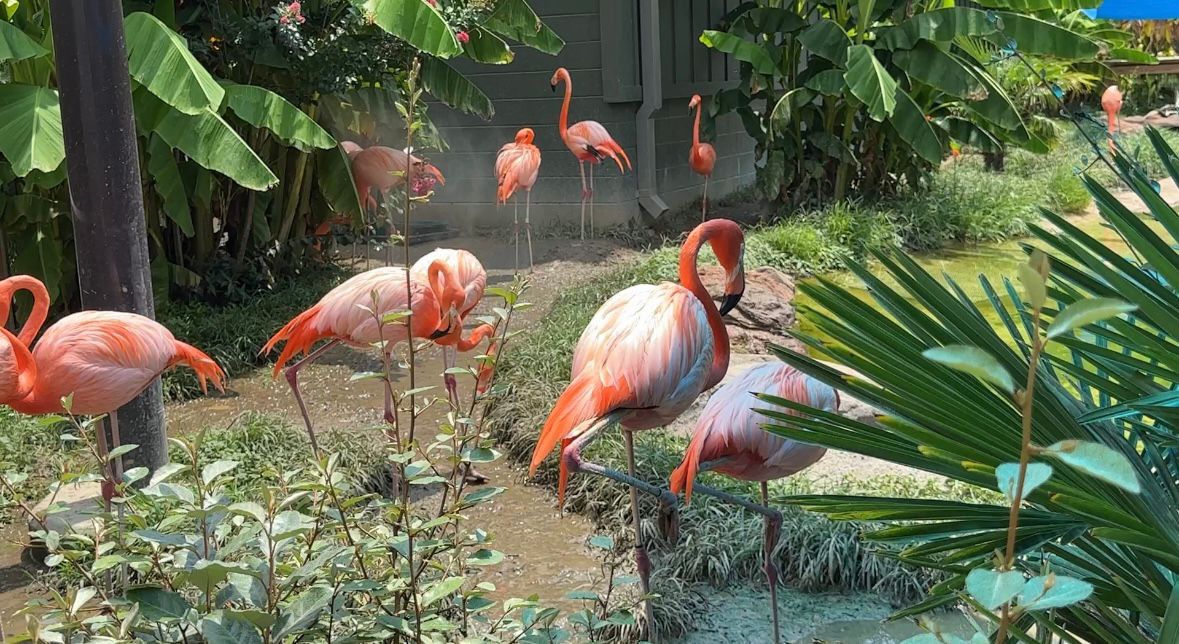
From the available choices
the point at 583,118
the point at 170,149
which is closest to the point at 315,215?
the point at 170,149

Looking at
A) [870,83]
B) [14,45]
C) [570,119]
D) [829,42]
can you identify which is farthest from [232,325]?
[829,42]

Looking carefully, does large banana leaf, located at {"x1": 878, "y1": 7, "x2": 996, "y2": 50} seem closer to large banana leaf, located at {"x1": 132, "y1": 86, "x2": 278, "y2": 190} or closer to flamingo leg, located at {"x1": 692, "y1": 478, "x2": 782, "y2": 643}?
large banana leaf, located at {"x1": 132, "y1": 86, "x2": 278, "y2": 190}

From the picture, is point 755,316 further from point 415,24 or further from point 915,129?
point 915,129

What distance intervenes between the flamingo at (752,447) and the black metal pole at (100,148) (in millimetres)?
1774

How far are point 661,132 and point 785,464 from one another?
8.03 m

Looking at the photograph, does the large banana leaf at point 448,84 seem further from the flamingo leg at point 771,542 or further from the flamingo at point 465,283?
the flamingo leg at point 771,542

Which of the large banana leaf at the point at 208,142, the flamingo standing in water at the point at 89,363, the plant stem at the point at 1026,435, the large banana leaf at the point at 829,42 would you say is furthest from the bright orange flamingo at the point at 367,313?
the large banana leaf at the point at 829,42

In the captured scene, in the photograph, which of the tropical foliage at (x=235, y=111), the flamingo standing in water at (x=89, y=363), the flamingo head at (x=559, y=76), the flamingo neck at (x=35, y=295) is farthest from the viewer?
the flamingo head at (x=559, y=76)

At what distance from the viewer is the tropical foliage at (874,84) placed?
8.86 metres

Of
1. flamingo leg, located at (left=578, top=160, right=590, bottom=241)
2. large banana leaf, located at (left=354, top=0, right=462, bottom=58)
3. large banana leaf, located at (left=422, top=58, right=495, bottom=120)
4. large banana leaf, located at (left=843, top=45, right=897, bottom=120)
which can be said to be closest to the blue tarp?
large banana leaf, located at (left=843, top=45, right=897, bottom=120)

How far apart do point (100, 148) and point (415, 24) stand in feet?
11.6

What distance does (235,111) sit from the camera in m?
5.91

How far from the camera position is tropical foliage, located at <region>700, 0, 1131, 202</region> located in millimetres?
8859

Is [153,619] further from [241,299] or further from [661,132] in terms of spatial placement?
[661,132]
